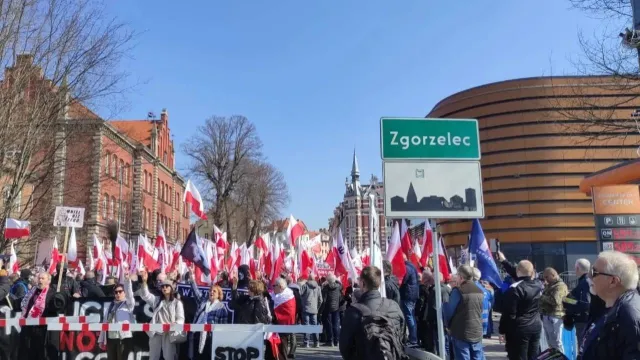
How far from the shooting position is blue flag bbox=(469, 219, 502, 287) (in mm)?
9211

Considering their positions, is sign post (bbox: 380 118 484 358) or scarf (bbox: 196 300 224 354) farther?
scarf (bbox: 196 300 224 354)

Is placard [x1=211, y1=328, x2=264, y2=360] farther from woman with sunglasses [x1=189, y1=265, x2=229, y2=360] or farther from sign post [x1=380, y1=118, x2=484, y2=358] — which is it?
sign post [x1=380, y1=118, x2=484, y2=358]

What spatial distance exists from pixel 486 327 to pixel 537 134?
57500mm

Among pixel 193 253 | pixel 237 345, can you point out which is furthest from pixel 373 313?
pixel 193 253

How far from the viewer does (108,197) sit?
4631 cm

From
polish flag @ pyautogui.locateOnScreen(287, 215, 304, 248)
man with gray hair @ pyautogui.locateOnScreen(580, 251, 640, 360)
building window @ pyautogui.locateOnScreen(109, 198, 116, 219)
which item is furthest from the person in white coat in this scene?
building window @ pyautogui.locateOnScreen(109, 198, 116, 219)

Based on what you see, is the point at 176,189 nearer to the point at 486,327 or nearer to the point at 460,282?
the point at 486,327

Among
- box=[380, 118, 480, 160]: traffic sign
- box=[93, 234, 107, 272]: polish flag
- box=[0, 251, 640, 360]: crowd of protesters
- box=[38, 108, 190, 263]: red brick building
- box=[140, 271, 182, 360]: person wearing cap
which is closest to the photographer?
box=[0, 251, 640, 360]: crowd of protesters

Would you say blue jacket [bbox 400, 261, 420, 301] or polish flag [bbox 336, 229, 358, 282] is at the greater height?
polish flag [bbox 336, 229, 358, 282]

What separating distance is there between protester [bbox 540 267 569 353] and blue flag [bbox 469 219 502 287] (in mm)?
991

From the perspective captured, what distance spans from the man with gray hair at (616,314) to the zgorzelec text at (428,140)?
7.53ft

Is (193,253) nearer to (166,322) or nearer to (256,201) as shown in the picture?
(166,322)

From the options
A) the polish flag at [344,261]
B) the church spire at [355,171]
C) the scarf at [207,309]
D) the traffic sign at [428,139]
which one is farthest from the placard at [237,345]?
the church spire at [355,171]

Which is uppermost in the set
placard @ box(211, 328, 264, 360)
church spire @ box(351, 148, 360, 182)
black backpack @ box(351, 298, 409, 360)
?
church spire @ box(351, 148, 360, 182)
